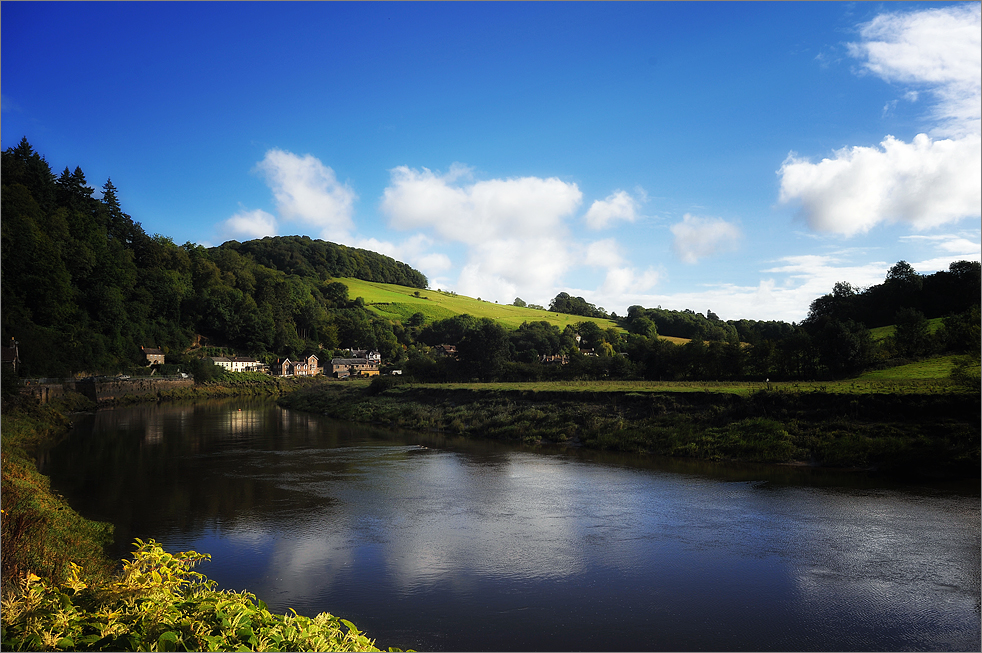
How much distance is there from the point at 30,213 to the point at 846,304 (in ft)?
240

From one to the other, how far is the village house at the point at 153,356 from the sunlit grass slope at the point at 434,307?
5237 cm

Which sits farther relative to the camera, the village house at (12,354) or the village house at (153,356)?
the village house at (153,356)

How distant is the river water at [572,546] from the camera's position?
29.0ft

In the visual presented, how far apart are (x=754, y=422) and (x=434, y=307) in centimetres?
10454

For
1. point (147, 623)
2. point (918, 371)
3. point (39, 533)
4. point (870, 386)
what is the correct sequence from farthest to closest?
point (918, 371) < point (870, 386) < point (39, 533) < point (147, 623)

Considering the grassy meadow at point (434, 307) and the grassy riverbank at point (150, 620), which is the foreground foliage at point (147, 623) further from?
the grassy meadow at point (434, 307)

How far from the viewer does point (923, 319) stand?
33.3 metres

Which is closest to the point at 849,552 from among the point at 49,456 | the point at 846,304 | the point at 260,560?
the point at 260,560

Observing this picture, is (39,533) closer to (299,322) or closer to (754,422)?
(754,422)

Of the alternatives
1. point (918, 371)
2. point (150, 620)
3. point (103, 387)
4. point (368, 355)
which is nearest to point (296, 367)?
point (368, 355)

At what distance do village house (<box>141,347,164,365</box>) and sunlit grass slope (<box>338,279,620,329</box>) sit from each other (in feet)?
172

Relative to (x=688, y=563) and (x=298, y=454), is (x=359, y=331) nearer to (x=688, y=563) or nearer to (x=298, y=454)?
(x=298, y=454)

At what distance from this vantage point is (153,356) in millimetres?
67875

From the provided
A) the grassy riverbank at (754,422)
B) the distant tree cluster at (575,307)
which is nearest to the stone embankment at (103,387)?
the grassy riverbank at (754,422)
